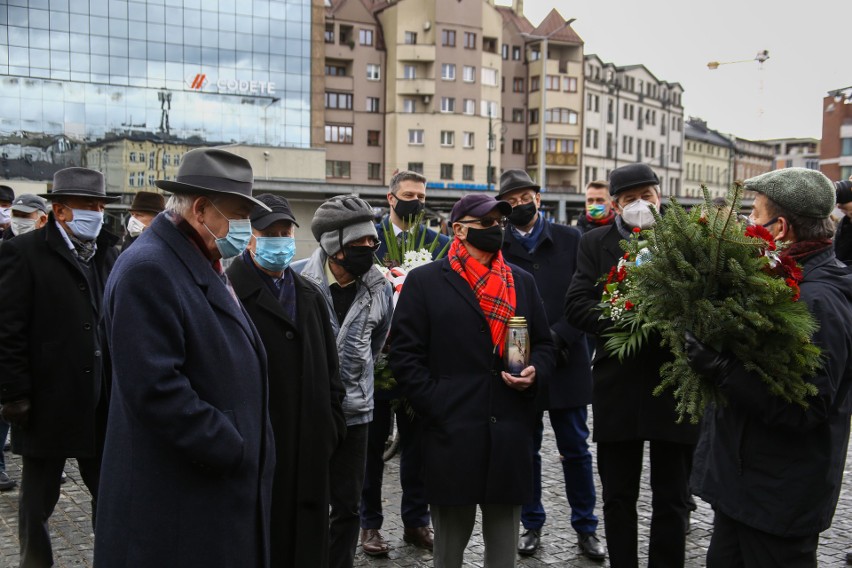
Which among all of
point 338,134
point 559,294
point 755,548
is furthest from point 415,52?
point 755,548

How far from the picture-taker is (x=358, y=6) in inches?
3024

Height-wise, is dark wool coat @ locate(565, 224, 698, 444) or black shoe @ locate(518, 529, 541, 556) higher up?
dark wool coat @ locate(565, 224, 698, 444)

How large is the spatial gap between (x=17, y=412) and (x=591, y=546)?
149 inches

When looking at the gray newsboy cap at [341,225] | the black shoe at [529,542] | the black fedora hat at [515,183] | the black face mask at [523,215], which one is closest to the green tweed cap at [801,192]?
the gray newsboy cap at [341,225]

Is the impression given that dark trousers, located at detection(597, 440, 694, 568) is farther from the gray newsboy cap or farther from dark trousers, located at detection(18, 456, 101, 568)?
dark trousers, located at detection(18, 456, 101, 568)

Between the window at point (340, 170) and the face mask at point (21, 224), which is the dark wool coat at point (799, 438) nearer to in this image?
the face mask at point (21, 224)

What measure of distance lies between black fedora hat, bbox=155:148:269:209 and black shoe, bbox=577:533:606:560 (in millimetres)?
3613

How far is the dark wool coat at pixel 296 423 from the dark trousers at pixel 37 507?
73.6 inches

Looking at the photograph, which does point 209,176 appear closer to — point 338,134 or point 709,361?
point 709,361

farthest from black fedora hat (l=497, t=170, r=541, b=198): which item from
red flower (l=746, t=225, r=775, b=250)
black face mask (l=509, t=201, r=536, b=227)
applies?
red flower (l=746, t=225, r=775, b=250)

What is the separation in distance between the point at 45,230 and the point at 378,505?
293cm

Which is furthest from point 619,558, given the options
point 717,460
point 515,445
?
point 717,460

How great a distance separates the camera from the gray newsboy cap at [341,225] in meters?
5.20

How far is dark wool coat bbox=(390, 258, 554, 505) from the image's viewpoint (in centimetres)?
459
